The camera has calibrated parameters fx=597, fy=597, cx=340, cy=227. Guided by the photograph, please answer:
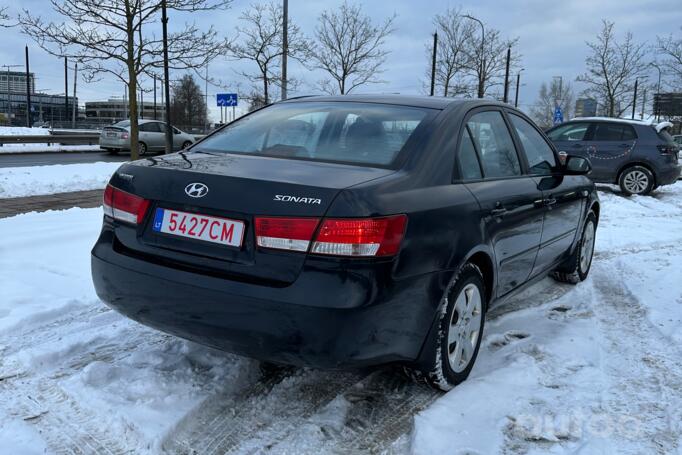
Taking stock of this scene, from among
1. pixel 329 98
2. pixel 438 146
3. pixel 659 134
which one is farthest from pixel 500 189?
pixel 659 134

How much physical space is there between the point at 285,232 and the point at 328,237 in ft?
0.59

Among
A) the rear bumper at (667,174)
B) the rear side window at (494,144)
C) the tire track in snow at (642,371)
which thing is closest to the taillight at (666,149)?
the rear bumper at (667,174)

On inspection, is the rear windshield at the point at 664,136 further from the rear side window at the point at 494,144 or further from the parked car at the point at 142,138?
the parked car at the point at 142,138

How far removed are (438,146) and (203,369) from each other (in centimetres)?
168

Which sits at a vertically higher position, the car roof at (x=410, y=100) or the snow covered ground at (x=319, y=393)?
the car roof at (x=410, y=100)

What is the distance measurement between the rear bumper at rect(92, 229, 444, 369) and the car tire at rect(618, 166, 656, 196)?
1216 centimetres

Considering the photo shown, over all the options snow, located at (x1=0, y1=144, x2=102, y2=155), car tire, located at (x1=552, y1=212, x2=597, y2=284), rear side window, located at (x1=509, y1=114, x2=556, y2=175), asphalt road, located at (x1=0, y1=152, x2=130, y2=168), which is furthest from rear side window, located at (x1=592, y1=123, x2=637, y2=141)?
snow, located at (x1=0, y1=144, x2=102, y2=155)

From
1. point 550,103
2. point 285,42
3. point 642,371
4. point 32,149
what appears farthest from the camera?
point 550,103

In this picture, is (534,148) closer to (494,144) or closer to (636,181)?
(494,144)

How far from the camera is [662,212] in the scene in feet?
35.0

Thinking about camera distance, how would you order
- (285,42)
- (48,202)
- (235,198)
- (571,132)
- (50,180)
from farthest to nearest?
(285,42) → (571,132) → (50,180) → (48,202) → (235,198)

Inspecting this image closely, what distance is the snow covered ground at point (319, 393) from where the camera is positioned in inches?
101

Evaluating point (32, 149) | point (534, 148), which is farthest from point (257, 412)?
point (32, 149)

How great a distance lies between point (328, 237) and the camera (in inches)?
93.6
